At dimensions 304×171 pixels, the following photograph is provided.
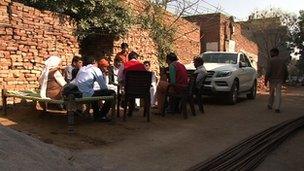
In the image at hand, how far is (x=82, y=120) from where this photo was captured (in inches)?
400

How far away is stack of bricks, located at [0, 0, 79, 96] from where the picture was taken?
1062 centimetres

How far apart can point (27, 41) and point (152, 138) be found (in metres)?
4.24

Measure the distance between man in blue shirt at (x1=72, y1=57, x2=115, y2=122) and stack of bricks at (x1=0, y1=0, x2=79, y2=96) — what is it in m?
1.95

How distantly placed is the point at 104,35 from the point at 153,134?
586 centimetres

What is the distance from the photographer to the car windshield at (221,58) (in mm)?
15789

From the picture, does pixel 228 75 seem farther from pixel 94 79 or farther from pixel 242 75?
pixel 94 79

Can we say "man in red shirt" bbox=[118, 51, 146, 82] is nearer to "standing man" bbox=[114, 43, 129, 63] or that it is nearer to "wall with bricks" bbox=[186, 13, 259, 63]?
"standing man" bbox=[114, 43, 129, 63]

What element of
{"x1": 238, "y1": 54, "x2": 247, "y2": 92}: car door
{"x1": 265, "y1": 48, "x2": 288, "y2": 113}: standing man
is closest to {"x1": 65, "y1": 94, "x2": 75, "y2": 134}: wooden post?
{"x1": 265, "y1": 48, "x2": 288, "y2": 113}: standing man

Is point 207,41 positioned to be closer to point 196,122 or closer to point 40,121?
point 196,122

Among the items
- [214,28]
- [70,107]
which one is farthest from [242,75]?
[214,28]

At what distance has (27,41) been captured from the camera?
11211 mm

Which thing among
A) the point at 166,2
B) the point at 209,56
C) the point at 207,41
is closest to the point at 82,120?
the point at 209,56

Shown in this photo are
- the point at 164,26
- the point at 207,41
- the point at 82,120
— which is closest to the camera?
the point at 82,120

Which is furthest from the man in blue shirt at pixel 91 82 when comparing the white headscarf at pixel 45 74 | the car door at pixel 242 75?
the car door at pixel 242 75
